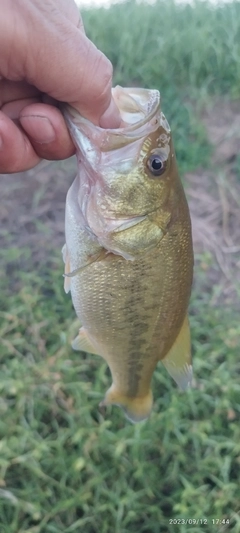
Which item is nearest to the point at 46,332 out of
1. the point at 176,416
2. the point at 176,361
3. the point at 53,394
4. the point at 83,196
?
the point at 53,394

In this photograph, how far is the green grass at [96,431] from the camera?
225cm

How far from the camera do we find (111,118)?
129cm

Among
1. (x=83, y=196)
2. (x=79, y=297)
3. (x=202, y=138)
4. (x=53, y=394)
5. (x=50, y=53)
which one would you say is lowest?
(x=53, y=394)

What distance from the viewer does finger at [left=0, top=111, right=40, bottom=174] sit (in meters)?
1.32

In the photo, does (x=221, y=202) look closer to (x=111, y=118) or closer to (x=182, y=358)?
(x=182, y=358)

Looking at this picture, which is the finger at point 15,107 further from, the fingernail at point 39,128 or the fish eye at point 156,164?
the fish eye at point 156,164

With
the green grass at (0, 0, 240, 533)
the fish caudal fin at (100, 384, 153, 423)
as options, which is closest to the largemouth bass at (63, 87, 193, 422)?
the fish caudal fin at (100, 384, 153, 423)

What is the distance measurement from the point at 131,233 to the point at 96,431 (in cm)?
128

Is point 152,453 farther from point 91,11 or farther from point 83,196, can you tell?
point 91,11

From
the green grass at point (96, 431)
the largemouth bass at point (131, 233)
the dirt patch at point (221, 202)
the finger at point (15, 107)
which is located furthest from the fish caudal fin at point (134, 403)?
the dirt patch at point (221, 202)

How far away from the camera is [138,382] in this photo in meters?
1.73

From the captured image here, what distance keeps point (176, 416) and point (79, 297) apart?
1150 millimetres

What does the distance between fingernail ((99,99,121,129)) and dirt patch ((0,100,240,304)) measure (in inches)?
71.3

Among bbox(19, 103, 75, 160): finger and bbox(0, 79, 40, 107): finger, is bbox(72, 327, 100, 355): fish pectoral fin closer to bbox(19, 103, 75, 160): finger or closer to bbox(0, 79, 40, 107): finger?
bbox(19, 103, 75, 160): finger
